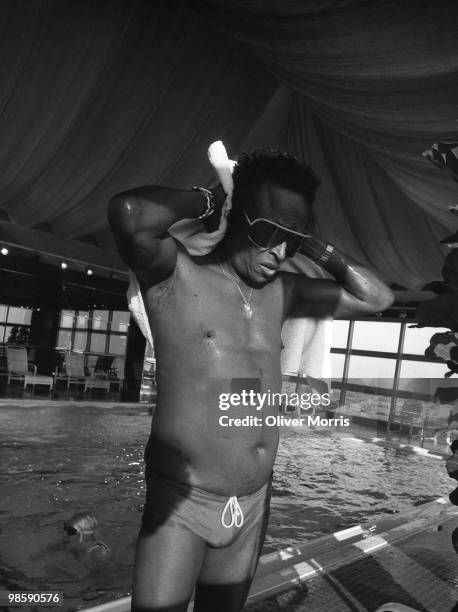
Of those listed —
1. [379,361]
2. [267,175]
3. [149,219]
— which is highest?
[267,175]

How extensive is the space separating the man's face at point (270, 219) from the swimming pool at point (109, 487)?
128 cm

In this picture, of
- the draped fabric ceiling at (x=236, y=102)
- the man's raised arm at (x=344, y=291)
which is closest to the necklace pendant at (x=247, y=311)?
the man's raised arm at (x=344, y=291)

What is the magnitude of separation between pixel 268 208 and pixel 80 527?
3373 millimetres

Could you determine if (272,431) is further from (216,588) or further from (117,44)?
(117,44)

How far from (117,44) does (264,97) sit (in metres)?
1.77

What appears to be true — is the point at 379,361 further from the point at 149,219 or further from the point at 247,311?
the point at 149,219

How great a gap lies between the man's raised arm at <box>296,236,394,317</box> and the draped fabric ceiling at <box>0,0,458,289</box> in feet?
5.15

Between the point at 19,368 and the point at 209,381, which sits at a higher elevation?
the point at 209,381

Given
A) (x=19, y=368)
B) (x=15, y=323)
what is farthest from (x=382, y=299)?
(x=15, y=323)

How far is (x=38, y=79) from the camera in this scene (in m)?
4.48

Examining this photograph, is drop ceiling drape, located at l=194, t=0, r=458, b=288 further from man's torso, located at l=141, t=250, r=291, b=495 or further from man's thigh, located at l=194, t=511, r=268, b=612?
man's thigh, located at l=194, t=511, r=268, b=612

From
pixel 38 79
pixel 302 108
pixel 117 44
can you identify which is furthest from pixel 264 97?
pixel 38 79

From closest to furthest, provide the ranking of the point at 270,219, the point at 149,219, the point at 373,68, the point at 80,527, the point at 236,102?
the point at 149,219
the point at 270,219
the point at 373,68
the point at 80,527
the point at 236,102

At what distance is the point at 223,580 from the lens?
1521 millimetres
